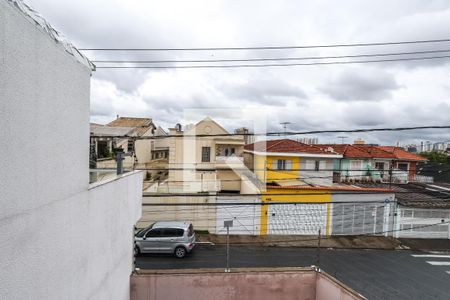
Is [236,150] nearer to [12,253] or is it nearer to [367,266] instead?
[367,266]

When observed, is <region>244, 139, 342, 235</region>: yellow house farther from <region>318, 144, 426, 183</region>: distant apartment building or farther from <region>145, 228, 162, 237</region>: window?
<region>145, 228, 162, 237</region>: window

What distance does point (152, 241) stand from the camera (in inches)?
416

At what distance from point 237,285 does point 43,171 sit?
17.7 feet

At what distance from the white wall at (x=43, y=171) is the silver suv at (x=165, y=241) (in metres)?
7.77

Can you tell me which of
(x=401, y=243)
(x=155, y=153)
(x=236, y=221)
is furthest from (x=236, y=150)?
(x=401, y=243)

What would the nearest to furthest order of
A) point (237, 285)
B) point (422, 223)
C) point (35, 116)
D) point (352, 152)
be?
1. point (35, 116)
2. point (237, 285)
3. point (422, 223)
4. point (352, 152)

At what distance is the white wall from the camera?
1508 millimetres

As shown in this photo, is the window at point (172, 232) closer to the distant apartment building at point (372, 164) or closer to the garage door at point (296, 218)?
the garage door at point (296, 218)

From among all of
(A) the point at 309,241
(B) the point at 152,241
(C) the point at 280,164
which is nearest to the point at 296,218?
(A) the point at 309,241

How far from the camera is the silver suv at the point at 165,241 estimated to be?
34.7ft

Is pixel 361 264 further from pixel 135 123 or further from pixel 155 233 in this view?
pixel 135 123

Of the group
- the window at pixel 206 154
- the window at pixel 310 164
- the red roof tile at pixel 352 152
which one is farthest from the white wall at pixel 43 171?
the red roof tile at pixel 352 152

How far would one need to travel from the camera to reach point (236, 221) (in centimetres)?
1348

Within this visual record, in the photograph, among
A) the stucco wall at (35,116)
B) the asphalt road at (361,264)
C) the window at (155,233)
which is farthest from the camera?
→ the window at (155,233)
